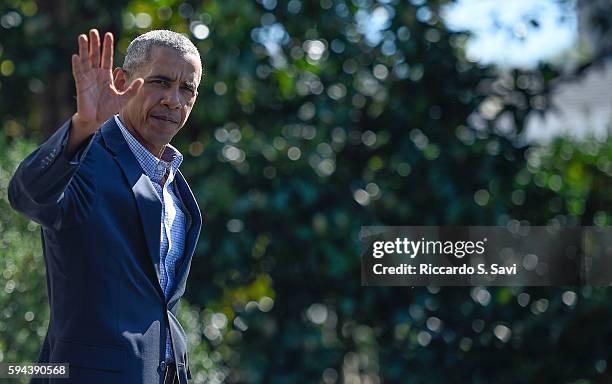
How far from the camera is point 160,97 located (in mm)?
2865

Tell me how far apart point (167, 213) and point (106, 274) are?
31 centimetres

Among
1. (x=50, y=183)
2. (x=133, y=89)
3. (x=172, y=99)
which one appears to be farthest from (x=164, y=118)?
(x=50, y=183)

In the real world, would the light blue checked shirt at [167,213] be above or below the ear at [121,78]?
below

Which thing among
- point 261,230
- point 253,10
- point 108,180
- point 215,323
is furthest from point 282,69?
point 108,180

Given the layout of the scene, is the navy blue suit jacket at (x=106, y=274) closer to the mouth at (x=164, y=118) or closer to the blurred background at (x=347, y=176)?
the mouth at (x=164, y=118)

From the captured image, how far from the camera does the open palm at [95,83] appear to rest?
2.45 metres

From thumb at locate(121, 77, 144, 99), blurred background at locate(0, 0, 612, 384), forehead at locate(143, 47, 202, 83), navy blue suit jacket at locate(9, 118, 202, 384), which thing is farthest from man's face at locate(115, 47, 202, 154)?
blurred background at locate(0, 0, 612, 384)

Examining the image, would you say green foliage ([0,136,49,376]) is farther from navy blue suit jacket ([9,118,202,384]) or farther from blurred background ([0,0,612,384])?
navy blue suit jacket ([9,118,202,384])

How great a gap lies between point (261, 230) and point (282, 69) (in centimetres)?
116

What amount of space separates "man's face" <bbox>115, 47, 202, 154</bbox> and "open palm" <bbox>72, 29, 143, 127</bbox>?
0.33m

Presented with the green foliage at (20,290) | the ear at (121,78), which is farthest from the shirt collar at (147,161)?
the green foliage at (20,290)

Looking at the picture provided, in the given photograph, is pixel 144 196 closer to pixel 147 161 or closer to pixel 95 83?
pixel 147 161

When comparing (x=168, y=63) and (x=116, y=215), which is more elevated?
(x=168, y=63)

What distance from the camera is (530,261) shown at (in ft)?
24.7
